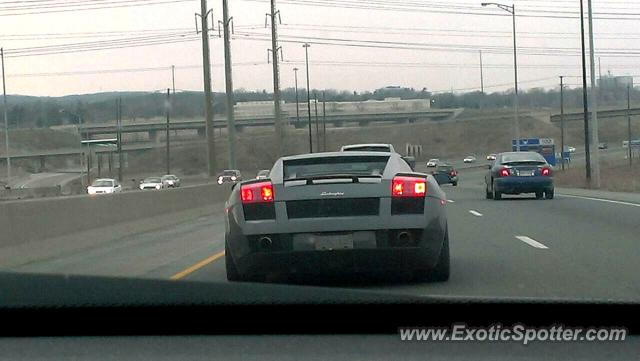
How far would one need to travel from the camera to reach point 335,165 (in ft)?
34.9

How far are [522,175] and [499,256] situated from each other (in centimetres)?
1694

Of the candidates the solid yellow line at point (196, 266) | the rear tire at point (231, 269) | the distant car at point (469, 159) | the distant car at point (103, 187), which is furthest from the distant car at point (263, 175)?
the distant car at point (469, 159)

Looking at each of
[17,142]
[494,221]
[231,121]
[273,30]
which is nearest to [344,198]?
[494,221]

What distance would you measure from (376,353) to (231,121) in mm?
37996

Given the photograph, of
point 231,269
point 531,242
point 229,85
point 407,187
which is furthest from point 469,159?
point 407,187

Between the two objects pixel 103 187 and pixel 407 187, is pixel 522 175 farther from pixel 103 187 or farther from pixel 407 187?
pixel 103 187

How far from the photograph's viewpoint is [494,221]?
20.8 meters

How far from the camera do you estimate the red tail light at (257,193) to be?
9.70m

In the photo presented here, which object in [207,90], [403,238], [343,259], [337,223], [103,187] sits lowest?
[103,187]

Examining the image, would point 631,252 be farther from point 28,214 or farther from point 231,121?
point 231,121

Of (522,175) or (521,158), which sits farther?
(521,158)

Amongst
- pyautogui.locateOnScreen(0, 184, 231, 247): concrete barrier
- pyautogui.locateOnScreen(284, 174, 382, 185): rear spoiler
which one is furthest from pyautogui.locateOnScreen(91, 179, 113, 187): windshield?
pyautogui.locateOnScreen(284, 174, 382, 185): rear spoiler

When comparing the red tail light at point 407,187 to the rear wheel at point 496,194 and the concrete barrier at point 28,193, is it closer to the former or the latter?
the rear wheel at point 496,194

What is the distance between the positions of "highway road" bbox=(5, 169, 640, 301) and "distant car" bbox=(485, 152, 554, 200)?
4965mm
